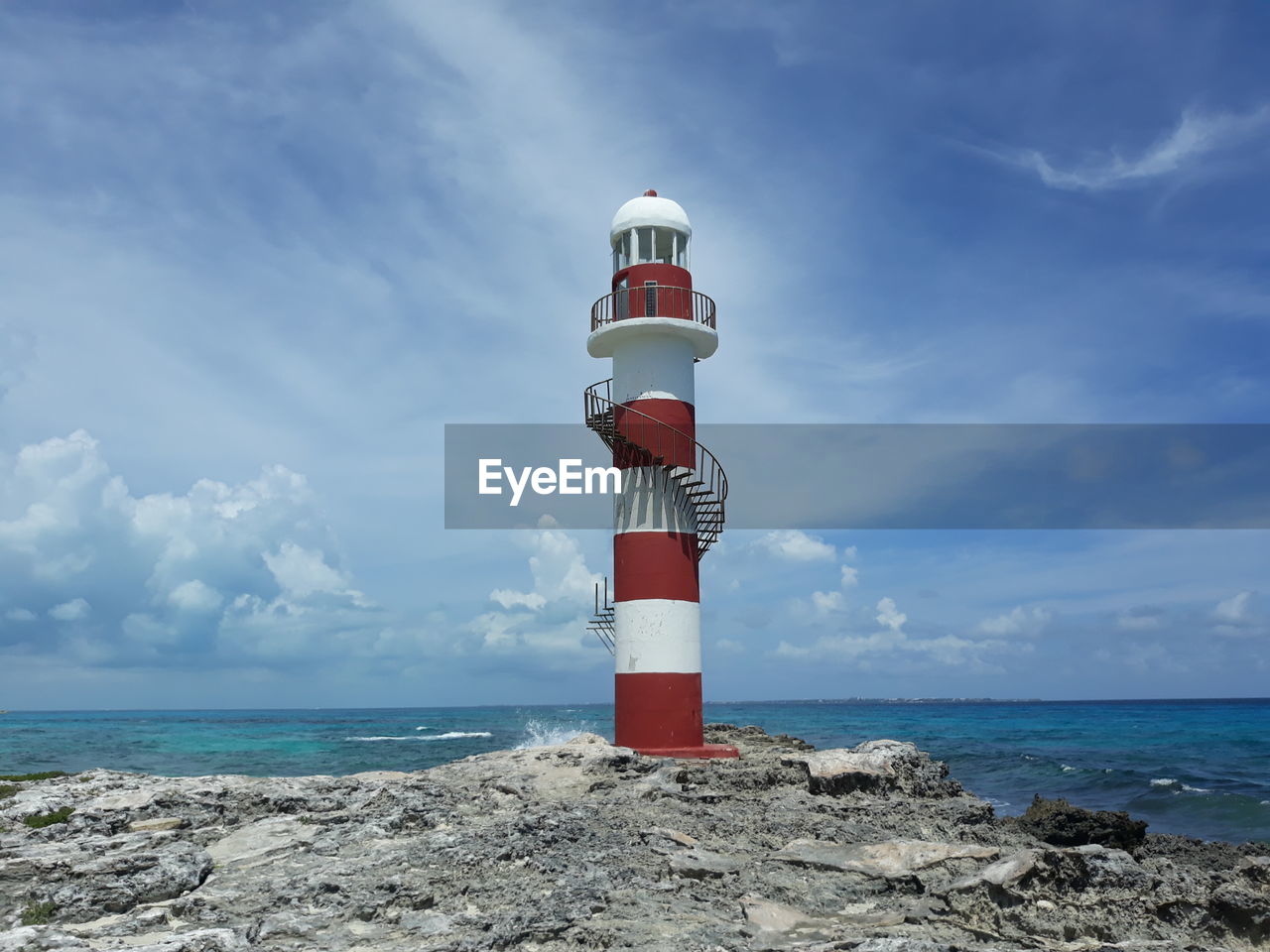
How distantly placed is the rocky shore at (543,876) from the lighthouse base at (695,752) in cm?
341

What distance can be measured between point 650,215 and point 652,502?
16.5 ft

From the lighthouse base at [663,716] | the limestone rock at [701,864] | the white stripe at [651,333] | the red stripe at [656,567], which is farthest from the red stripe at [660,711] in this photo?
the limestone rock at [701,864]

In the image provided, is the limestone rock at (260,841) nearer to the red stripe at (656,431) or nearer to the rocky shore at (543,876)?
the rocky shore at (543,876)

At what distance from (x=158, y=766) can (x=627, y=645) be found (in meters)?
Answer: 27.1

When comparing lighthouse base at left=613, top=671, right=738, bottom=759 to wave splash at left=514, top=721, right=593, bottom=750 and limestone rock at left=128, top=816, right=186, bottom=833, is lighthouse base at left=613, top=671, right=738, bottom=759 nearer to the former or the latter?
limestone rock at left=128, top=816, right=186, bottom=833

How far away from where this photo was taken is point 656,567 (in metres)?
15.0

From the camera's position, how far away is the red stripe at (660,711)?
14.8 meters

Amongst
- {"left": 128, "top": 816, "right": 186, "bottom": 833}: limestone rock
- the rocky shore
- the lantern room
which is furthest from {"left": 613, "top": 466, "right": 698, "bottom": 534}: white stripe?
{"left": 128, "top": 816, "right": 186, "bottom": 833}: limestone rock

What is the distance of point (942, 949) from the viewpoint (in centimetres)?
557

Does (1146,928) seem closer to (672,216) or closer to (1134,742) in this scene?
(672,216)

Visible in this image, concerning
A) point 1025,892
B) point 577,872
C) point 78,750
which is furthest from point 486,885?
point 78,750

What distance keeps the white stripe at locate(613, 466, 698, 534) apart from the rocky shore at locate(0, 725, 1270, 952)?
16.5 ft

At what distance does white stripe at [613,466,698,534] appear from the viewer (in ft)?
49.9

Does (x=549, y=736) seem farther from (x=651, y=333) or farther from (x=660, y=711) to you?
(x=651, y=333)
